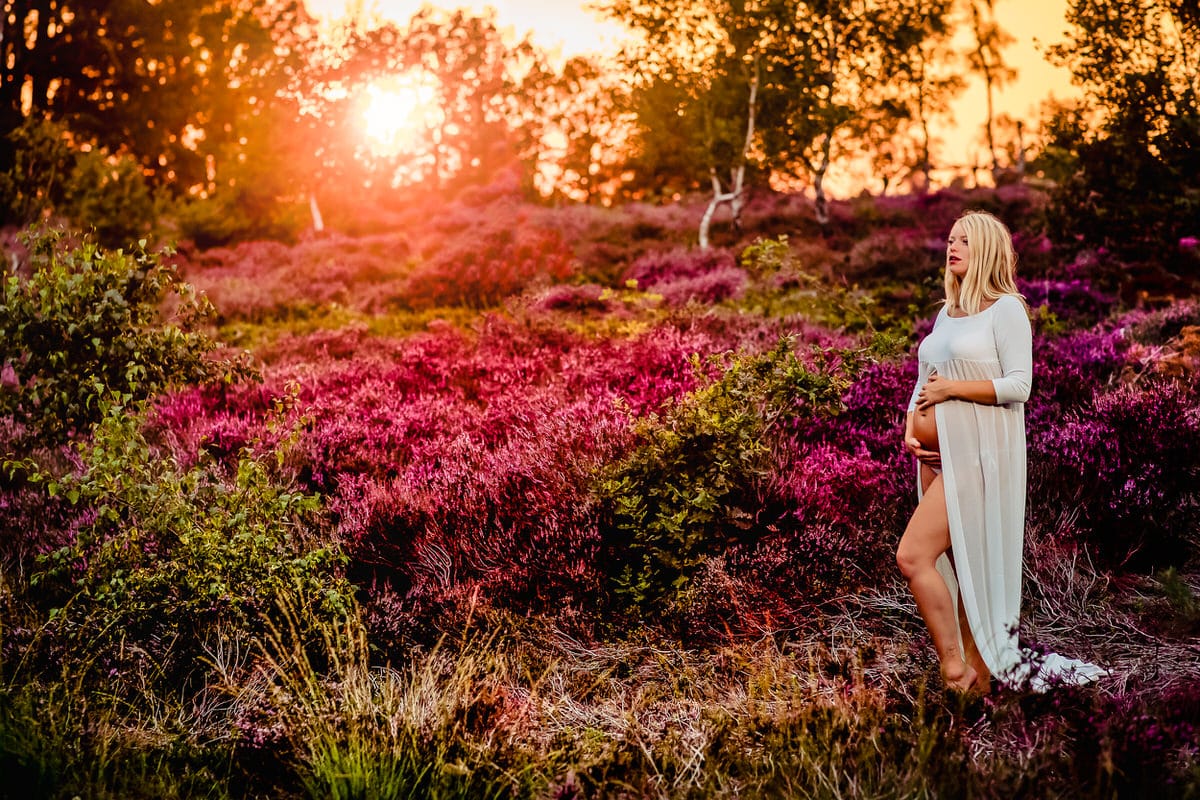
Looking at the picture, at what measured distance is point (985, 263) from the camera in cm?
322

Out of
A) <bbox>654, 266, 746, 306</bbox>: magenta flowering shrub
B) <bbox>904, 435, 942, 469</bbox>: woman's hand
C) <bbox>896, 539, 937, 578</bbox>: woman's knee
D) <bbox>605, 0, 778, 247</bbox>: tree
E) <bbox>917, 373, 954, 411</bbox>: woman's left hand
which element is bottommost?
<bbox>896, 539, 937, 578</bbox>: woman's knee

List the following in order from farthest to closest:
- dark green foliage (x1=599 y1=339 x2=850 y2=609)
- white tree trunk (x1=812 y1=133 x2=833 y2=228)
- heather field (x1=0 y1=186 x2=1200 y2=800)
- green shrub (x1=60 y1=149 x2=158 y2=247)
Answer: white tree trunk (x1=812 y1=133 x2=833 y2=228), green shrub (x1=60 y1=149 x2=158 y2=247), dark green foliage (x1=599 y1=339 x2=850 y2=609), heather field (x1=0 y1=186 x2=1200 y2=800)

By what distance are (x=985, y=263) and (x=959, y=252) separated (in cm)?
11

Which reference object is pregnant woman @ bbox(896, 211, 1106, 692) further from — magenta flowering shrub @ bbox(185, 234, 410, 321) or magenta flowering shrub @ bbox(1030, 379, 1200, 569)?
magenta flowering shrub @ bbox(185, 234, 410, 321)

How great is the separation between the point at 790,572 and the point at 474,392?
3847mm

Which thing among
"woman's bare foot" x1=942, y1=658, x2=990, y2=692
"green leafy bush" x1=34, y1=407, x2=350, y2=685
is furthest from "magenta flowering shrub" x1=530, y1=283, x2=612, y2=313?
"woman's bare foot" x1=942, y1=658, x2=990, y2=692

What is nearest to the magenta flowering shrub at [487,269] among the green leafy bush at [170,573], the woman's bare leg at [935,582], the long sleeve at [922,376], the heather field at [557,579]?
the heather field at [557,579]

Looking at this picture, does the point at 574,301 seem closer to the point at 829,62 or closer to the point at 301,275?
the point at 301,275

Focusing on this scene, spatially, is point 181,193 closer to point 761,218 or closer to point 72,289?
point 761,218

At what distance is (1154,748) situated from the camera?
248 centimetres

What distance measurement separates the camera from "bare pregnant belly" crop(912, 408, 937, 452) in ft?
11.0


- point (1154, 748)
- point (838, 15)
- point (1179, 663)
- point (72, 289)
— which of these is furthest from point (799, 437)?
point (838, 15)

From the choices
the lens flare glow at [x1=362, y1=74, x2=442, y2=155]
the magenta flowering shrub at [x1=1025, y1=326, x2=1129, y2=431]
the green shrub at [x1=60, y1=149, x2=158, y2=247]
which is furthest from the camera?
the lens flare glow at [x1=362, y1=74, x2=442, y2=155]

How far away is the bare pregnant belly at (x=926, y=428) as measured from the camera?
11.0 ft
